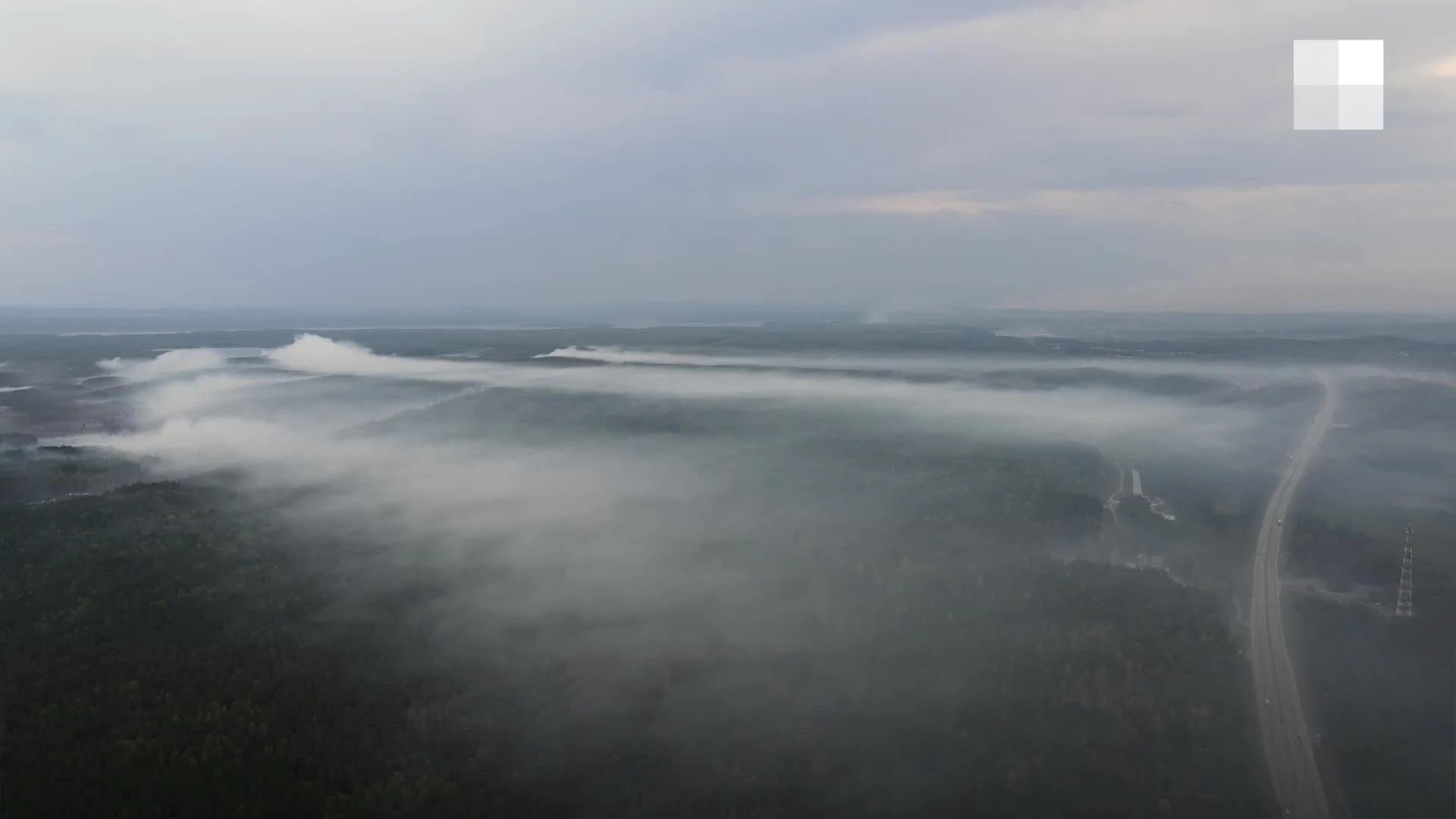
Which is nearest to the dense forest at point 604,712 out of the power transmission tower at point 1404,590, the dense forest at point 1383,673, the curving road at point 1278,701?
the curving road at point 1278,701

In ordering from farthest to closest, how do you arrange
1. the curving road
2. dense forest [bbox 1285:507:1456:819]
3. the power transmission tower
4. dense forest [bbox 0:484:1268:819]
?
the power transmission tower, dense forest [bbox 1285:507:1456:819], the curving road, dense forest [bbox 0:484:1268:819]

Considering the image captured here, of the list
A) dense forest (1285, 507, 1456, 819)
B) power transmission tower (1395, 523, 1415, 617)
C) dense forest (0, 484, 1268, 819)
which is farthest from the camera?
power transmission tower (1395, 523, 1415, 617)

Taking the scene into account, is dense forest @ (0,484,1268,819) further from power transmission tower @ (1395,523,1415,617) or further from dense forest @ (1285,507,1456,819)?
power transmission tower @ (1395,523,1415,617)

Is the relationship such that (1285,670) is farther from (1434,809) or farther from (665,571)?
(665,571)

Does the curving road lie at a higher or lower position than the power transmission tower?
lower

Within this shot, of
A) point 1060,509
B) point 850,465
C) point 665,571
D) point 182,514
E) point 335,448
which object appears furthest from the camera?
point 335,448

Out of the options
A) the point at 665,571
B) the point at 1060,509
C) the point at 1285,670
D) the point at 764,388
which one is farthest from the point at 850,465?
the point at 764,388

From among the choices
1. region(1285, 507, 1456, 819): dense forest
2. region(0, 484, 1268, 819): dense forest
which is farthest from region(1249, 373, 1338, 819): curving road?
region(0, 484, 1268, 819): dense forest
